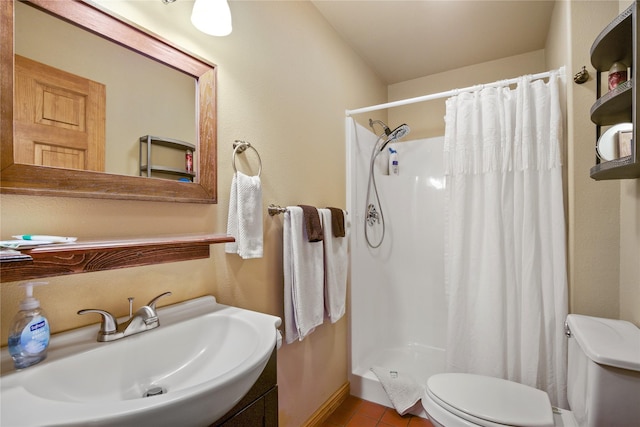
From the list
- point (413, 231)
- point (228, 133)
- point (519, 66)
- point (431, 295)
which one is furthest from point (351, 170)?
point (519, 66)

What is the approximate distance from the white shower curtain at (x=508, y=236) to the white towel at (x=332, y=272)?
0.63 meters

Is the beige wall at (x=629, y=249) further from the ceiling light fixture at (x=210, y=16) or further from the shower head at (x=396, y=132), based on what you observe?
the ceiling light fixture at (x=210, y=16)

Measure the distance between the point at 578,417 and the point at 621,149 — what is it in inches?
40.0

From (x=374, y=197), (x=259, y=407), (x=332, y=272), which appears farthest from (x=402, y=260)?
(x=259, y=407)

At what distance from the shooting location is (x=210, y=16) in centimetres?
103

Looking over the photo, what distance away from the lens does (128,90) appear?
0.92 m

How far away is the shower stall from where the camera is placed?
2254 mm

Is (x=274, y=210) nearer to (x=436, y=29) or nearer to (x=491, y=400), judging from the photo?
(x=491, y=400)

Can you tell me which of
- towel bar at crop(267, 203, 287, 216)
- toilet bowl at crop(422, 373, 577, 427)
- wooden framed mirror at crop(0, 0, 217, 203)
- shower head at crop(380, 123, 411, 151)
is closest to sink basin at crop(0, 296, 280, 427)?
wooden framed mirror at crop(0, 0, 217, 203)

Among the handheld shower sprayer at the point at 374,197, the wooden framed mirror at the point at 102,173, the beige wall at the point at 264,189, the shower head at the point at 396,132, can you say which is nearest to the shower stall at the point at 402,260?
the handheld shower sprayer at the point at 374,197

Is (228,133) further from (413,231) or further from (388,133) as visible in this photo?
(413,231)

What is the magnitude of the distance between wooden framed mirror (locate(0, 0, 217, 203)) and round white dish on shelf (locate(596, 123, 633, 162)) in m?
1.48

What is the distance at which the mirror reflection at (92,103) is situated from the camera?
2.39ft

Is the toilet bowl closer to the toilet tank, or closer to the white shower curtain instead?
the toilet tank
